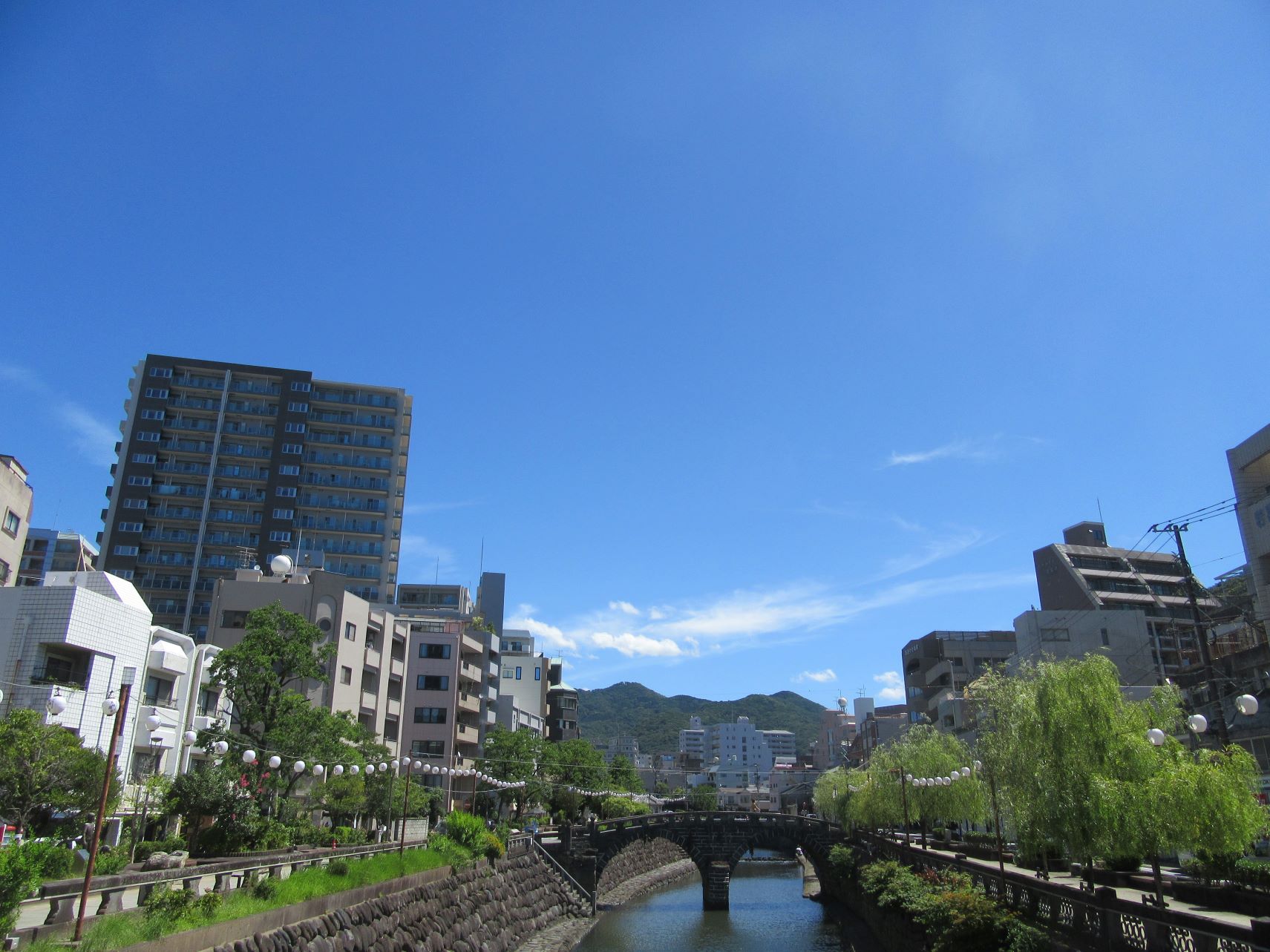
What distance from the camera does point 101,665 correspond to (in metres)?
35.0

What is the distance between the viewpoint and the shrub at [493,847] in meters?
44.5

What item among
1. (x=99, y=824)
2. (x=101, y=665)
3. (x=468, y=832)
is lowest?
(x=468, y=832)

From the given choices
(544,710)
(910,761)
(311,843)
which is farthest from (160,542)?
(910,761)

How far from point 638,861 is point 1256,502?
182ft

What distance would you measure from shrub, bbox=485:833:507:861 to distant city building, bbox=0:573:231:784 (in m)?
15.0

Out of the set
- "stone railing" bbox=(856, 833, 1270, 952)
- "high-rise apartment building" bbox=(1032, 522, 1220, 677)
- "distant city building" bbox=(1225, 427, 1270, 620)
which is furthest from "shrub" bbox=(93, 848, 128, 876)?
"high-rise apartment building" bbox=(1032, 522, 1220, 677)

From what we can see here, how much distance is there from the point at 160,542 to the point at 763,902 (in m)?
63.3

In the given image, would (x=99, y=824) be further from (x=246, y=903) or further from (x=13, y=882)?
(x=246, y=903)

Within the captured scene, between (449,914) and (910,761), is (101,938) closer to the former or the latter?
(449,914)

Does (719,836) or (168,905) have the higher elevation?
(168,905)

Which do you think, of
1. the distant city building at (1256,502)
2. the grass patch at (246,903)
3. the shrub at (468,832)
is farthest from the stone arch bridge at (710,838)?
the distant city building at (1256,502)

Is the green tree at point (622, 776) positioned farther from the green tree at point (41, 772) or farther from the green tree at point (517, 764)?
the green tree at point (41, 772)

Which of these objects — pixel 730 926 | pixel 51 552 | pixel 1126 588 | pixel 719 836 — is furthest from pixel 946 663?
pixel 51 552

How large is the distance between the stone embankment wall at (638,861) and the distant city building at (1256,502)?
44.6 m
